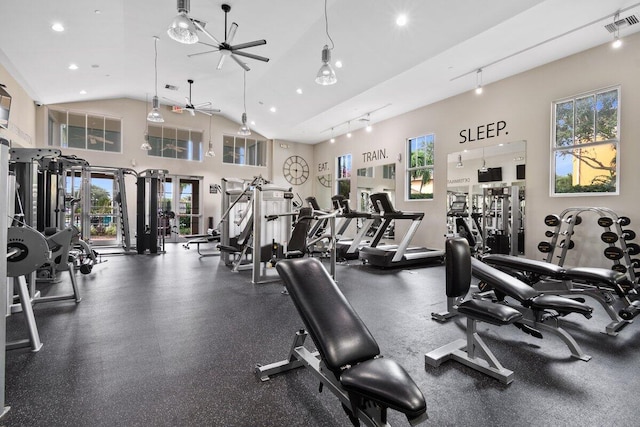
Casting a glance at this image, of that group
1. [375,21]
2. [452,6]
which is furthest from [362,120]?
[452,6]

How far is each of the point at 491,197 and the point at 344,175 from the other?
5.10m

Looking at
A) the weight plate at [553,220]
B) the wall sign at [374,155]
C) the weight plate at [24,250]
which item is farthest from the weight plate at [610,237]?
the weight plate at [24,250]

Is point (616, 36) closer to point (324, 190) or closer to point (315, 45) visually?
point (315, 45)

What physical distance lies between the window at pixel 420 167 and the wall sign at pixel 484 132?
86cm

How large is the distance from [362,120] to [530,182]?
4488 mm

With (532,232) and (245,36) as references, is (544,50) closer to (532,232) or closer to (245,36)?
(532,232)

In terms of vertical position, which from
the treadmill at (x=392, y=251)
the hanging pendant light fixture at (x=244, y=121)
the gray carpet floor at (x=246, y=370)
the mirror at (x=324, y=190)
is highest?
the hanging pendant light fixture at (x=244, y=121)

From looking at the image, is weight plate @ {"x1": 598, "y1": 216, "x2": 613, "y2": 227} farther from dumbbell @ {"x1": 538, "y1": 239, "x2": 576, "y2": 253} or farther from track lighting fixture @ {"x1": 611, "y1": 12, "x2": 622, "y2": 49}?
track lighting fixture @ {"x1": 611, "y1": 12, "x2": 622, "y2": 49}

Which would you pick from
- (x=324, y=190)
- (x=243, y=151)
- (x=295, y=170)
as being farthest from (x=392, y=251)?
(x=243, y=151)

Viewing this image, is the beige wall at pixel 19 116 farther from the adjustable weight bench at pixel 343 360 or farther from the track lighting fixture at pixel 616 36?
the track lighting fixture at pixel 616 36

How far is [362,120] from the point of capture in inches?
347

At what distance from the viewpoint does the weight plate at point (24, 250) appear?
2178 mm

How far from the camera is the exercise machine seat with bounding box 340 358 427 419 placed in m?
1.17

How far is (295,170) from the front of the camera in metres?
11.7
